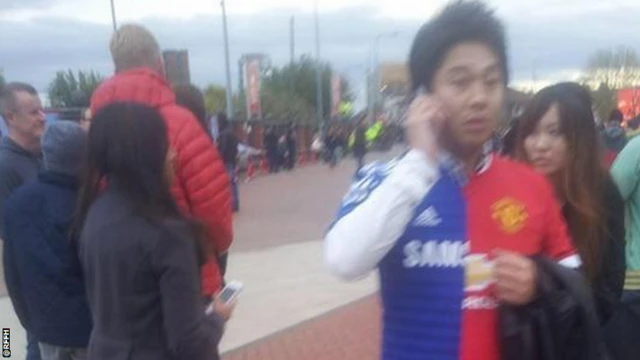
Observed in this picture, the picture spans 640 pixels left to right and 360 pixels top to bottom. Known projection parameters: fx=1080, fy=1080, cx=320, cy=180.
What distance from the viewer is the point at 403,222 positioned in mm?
2338

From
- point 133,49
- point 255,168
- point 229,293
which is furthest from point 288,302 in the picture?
point 255,168

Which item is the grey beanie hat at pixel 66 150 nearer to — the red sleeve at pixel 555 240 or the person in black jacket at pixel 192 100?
the person in black jacket at pixel 192 100

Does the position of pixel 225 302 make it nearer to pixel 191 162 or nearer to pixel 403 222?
pixel 191 162

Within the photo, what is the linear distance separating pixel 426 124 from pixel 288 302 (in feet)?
24.4

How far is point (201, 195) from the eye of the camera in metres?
4.08

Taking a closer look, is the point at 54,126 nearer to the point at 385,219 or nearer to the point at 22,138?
the point at 22,138

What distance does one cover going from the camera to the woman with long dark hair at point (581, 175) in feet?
11.4

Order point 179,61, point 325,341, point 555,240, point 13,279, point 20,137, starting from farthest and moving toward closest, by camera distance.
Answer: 1. point 179,61
2. point 325,341
3. point 20,137
4. point 13,279
5. point 555,240

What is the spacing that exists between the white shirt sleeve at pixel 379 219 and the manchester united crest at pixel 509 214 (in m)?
0.17

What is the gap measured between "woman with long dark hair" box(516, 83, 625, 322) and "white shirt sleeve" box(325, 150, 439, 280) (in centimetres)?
121

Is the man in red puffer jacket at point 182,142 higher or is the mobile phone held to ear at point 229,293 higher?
the man in red puffer jacket at point 182,142

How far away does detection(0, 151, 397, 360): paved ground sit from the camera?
26.3 ft

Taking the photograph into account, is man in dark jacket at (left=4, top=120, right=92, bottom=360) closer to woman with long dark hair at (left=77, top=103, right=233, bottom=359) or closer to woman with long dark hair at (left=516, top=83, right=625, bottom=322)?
woman with long dark hair at (left=77, top=103, right=233, bottom=359)

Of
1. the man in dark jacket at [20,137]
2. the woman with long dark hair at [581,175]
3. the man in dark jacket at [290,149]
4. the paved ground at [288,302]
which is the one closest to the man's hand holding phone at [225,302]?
the woman with long dark hair at [581,175]
